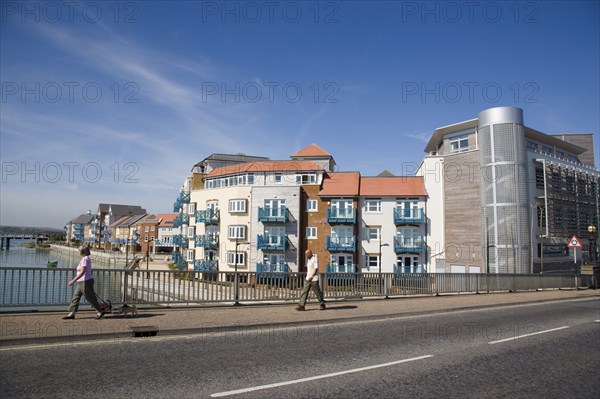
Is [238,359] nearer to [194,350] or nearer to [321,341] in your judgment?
[194,350]

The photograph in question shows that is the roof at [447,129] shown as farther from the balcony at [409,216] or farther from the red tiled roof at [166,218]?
the red tiled roof at [166,218]

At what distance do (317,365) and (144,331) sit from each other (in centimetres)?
397

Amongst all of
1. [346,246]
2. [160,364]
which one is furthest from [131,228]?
[160,364]

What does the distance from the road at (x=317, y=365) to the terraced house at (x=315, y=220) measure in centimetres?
3308

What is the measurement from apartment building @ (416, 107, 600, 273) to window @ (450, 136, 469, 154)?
11 centimetres

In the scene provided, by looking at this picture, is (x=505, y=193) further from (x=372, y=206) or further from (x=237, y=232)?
(x=237, y=232)

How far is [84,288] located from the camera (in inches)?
365

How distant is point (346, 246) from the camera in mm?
42312

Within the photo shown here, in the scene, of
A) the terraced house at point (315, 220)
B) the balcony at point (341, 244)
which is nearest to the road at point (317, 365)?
the balcony at point (341, 244)

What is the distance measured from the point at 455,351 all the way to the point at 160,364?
5366mm

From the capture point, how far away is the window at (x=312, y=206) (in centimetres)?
4466

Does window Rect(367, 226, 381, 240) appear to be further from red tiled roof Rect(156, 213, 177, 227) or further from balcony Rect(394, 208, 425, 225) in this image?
red tiled roof Rect(156, 213, 177, 227)

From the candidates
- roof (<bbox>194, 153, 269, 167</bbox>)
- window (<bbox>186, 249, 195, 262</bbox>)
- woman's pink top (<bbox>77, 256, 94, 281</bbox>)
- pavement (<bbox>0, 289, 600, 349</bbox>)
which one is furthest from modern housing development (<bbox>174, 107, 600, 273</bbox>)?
woman's pink top (<bbox>77, 256, 94, 281</bbox>)

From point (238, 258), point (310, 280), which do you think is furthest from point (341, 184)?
point (310, 280)
